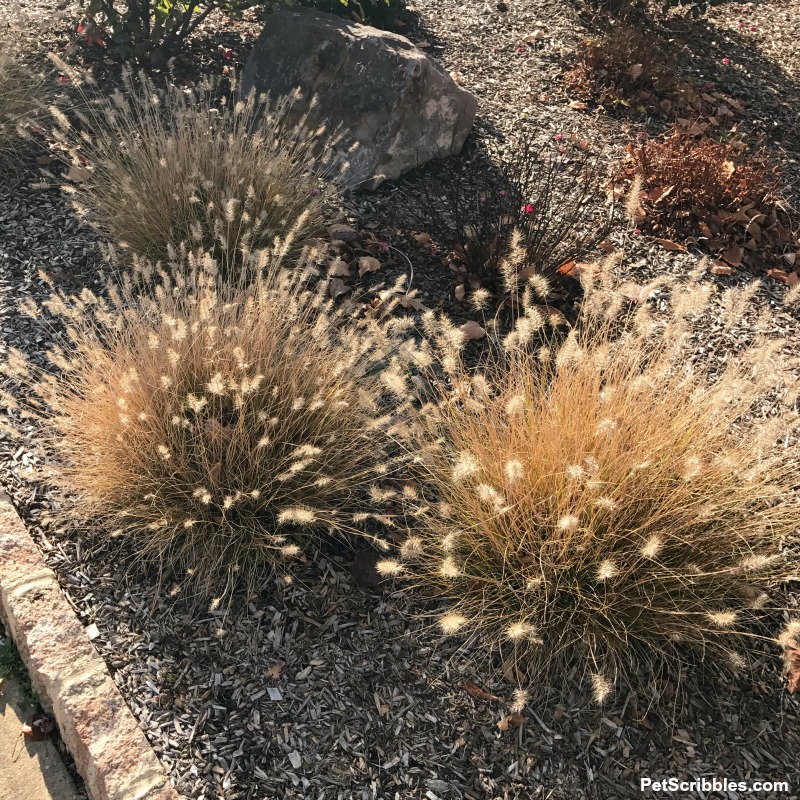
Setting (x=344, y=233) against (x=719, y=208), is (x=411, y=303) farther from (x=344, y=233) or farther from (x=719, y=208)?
(x=719, y=208)

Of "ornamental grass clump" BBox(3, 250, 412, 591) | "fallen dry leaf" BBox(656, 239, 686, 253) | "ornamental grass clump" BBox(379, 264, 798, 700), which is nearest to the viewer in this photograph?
"ornamental grass clump" BBox(379, 264, 798, 700)

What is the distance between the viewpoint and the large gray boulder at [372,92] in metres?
4.62

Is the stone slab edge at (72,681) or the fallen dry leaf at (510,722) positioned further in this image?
the fallen dry leaf at (510,722)

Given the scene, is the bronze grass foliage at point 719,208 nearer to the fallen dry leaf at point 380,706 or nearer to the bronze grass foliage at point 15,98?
the fallen dry leaf at point 380,706

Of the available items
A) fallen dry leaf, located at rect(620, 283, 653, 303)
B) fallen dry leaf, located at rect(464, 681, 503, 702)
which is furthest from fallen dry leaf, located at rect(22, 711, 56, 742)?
fallen dry leaf, located at rect(620, 283, 653, 303)

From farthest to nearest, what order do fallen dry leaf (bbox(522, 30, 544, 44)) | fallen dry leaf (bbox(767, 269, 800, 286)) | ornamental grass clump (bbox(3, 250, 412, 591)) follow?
fallen dry leaf (bbox(522, 30, 544, 44))
fallen dry leaf (bbox(767, 269, 800, 286))
ornamental grass clump (bbox(3, 250, 412, 591))

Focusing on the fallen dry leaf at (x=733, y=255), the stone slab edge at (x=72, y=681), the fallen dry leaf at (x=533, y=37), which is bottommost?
the stone slab edge at (x=72, y=681)

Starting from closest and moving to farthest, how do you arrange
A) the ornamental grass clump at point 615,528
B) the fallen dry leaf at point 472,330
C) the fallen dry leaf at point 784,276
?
the ornamental grass clump at point 615,528
the fallen dry leaf at point 472,330
the fallen dry leaf at point 784,276

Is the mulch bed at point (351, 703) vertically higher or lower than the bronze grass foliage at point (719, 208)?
lower

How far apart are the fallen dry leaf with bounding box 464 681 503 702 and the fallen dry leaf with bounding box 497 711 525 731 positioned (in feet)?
0.21

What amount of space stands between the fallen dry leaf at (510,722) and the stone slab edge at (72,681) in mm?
1026

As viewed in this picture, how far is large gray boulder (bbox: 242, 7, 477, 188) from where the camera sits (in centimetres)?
462

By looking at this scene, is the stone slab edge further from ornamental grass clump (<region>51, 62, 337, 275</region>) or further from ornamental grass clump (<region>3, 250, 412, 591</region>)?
ornamental grass clump (<region>51, 62, 337, 275</region>)

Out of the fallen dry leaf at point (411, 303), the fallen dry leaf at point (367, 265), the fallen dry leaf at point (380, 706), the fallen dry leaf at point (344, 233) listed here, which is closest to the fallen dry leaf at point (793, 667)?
the fallen dry leaf at point (380, 706)
